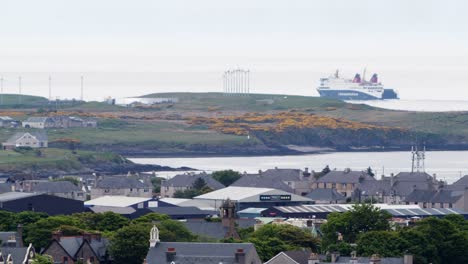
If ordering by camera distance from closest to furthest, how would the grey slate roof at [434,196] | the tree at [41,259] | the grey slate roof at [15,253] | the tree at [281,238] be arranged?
the tree at [41,259], the grey slate roof at [15,253], the tree at [281,238], the grey slate roof at [434,196]

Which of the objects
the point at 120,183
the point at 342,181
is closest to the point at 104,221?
the point at 120,183

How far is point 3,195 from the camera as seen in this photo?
9188 centimetres

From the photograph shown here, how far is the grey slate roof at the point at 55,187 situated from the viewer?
10856 centimetres

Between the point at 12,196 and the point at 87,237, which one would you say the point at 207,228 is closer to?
the point at 87,237

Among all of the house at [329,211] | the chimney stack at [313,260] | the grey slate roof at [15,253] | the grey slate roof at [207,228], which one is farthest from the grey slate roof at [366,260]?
the house at [329,211]

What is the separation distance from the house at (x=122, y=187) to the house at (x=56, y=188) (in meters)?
1.80

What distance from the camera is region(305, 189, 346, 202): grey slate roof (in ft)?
359

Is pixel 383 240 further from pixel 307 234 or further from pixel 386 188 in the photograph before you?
pixel 386 188

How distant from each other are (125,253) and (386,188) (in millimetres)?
53636

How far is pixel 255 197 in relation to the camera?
333ft

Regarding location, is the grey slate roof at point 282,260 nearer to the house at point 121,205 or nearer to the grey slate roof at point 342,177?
the house at point 121,205

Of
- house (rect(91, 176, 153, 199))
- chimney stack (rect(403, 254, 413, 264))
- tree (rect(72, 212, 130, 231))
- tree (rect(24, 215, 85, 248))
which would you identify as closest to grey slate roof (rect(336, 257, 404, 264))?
chimney stack (rect(403, 254, 413, 264))

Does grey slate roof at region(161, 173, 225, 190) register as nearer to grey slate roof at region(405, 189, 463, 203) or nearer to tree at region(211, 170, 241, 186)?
tree at region(211, 170, 241, 186)

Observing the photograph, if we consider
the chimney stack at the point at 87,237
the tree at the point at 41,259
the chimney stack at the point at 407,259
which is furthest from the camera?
the chimney stack at the point at 87,237
